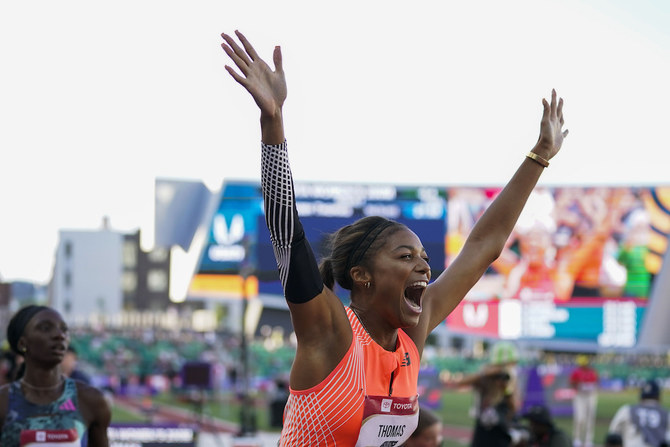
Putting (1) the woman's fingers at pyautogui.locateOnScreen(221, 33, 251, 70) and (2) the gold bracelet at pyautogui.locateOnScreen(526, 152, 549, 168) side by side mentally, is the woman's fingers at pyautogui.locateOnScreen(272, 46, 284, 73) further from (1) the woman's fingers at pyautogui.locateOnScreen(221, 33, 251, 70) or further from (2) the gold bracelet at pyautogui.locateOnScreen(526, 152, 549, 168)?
(2) the gold bracelet at pyautogui.locateOnScreen(526, 152, 549, 168)

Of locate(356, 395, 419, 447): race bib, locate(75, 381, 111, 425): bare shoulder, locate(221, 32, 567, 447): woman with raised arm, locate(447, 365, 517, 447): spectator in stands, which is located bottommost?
locate(447, 365, 517, 447): spectator in stands

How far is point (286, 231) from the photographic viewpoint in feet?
7.45

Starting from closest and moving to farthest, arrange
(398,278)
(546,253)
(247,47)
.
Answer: (247,47), (398,278), (546,253)

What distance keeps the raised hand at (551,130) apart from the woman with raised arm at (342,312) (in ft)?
2.46

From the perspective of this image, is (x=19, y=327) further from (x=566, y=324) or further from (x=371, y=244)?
(x=566, y=324)

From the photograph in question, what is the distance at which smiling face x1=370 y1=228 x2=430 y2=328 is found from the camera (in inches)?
100.0

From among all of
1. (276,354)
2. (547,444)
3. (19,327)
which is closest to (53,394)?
(19,327)

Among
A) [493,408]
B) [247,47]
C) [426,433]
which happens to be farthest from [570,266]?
[247,47]

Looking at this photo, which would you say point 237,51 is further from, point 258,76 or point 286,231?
point 286,231

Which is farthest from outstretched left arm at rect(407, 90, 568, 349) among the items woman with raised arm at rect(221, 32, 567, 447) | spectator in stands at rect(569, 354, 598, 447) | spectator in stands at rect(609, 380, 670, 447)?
spectator in stands at rect(569, 354, 598, 447)

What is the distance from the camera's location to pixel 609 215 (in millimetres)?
24891

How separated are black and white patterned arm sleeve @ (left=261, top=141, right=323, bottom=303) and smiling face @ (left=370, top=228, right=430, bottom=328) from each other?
32 cm

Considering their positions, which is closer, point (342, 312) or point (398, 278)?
point (342, 312)

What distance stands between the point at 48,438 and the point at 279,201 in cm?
254
